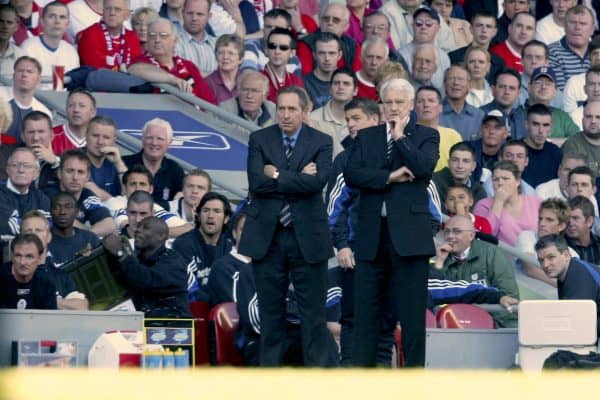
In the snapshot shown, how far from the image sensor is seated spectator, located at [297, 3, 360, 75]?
1641 centimetres

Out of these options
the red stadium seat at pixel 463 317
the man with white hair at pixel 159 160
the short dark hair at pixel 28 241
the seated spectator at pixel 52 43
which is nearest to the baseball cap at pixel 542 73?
the man with white hair at pixel 159 160

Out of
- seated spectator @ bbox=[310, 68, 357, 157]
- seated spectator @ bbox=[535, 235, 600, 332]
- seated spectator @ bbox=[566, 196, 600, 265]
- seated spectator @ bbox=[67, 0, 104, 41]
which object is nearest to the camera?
seated spectator @ bbox=[535, 235, 600, 332]

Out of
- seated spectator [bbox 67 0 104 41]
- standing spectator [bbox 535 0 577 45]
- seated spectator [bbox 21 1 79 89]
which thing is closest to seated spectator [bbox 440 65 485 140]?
standing spectator [bbox 535 0 577 45]

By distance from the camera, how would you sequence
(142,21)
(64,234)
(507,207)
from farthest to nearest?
(142,21), (507,207), (64,234)

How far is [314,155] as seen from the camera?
11367 mm

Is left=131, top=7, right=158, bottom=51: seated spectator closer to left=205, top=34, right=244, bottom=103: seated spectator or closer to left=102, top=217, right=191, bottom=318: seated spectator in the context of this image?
left=205, top=34, right=244, bottom=103: seated spectator

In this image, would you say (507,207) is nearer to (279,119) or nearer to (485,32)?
(485,32)

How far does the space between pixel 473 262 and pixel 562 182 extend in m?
2.25

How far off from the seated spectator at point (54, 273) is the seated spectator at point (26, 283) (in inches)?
5.0

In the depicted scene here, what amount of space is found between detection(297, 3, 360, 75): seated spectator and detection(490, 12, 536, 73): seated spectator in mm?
1615

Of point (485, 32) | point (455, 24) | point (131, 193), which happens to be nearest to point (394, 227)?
point (131, 193)

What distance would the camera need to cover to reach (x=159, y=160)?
1427cm

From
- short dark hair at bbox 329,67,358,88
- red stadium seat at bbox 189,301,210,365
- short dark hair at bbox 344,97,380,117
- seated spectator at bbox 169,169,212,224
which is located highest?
short dark hair at bbox 329,67,358,88

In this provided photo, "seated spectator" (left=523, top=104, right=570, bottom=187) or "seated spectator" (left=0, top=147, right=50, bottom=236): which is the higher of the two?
"seated spectator" (left=523, top=104, right=570, bottom=187)
